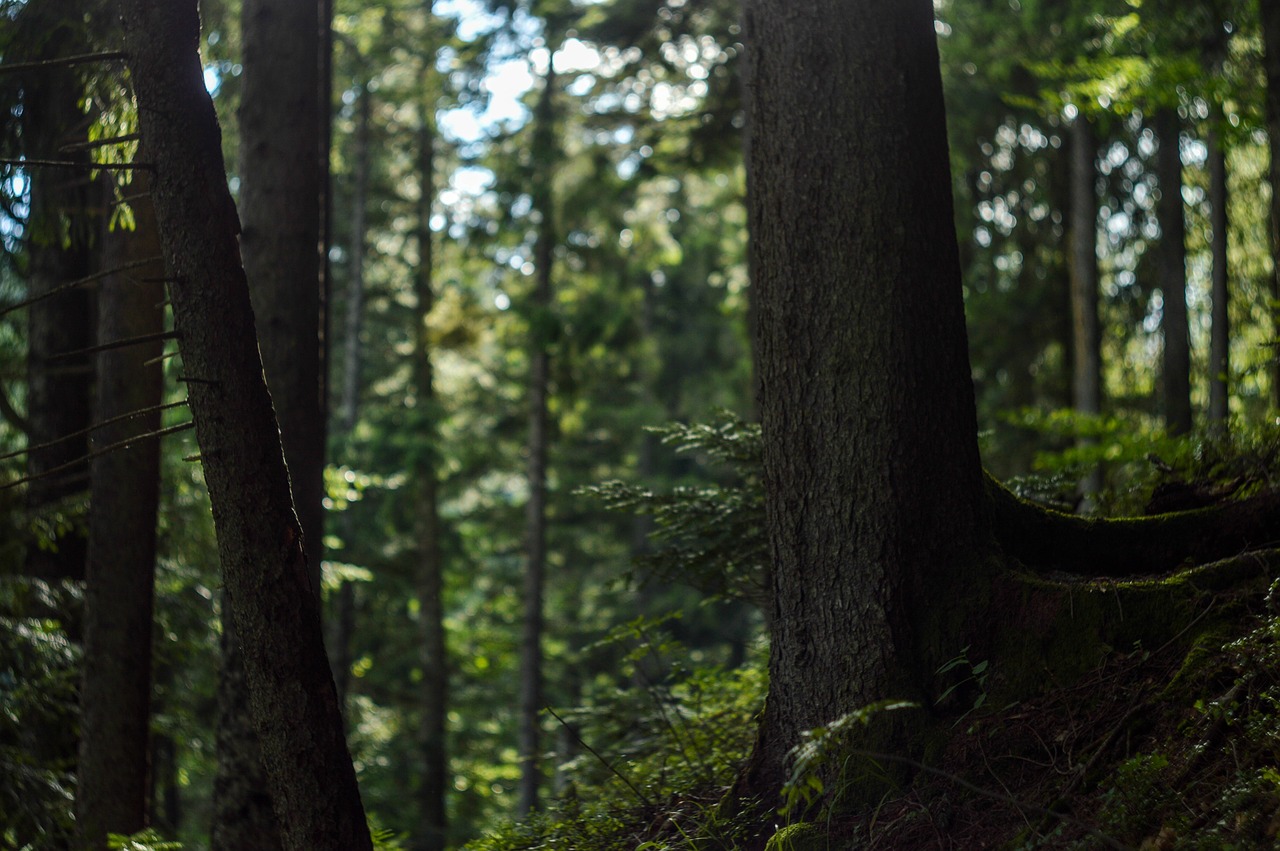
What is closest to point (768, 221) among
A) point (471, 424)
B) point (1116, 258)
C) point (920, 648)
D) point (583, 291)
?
point (920, 648)

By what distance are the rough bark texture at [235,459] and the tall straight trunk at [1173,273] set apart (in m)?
10.2

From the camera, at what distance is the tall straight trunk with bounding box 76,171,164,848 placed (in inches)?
264

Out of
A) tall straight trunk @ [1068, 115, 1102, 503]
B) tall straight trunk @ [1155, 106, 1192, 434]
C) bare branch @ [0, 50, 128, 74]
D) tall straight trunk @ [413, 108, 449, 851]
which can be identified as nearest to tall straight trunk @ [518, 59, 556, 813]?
tall straight trunk @ [413, 108, 449, 851]

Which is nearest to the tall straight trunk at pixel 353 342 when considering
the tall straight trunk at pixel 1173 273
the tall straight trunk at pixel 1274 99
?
the tall straight trunk at pixel 1173 273

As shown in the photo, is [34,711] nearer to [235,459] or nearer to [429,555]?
[235,459]

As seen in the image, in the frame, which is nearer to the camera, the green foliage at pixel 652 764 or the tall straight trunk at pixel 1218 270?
the green foliage at pixel 652 764

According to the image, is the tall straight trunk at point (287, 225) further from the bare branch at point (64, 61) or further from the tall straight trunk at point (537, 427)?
the tall straight trunk at point (537, 427)

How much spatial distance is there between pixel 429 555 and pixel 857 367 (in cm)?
1633

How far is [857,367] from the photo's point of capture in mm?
4086

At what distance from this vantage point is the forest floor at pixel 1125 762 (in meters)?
3.09

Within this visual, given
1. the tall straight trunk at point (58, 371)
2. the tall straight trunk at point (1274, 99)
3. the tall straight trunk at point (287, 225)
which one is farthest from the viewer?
the tall straight trunk at point (1274, 99)

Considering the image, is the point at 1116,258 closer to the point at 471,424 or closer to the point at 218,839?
the point at 471,424

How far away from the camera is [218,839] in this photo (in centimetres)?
626

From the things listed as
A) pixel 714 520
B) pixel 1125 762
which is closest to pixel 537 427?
pixel 714 520
